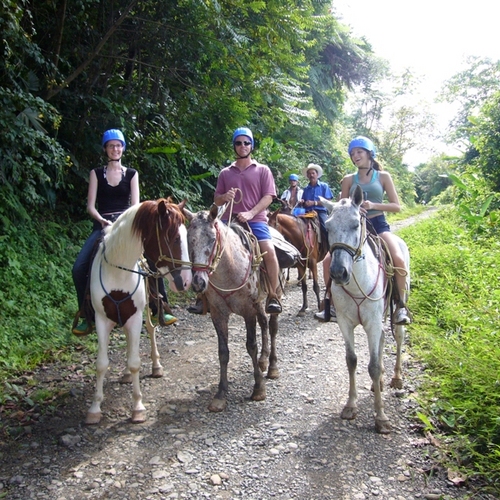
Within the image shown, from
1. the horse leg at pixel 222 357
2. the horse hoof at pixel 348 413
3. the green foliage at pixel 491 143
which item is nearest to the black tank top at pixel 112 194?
the horse leg at pixel 222 357

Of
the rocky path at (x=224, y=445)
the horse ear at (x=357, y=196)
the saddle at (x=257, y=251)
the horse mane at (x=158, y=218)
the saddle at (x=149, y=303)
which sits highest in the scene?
the horse ear at (x=357, y=196)

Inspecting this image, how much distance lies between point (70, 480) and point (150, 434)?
84 centimetres

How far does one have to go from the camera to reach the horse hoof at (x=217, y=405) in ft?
14.7

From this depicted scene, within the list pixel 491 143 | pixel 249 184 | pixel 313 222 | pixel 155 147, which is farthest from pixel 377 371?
pixel 491 143

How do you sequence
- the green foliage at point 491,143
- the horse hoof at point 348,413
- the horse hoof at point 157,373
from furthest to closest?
the green foliage at point 491,143 < the horse hoof at point 157,373 < the horse hoof at point 348,413

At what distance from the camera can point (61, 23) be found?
710 cm

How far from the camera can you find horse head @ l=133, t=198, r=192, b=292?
3.88m

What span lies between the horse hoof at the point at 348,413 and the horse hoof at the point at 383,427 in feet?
0.91

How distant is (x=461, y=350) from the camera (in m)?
4.98

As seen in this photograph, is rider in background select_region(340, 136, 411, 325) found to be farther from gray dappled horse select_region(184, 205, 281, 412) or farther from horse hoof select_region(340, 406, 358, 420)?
gray dappled horse select_region(184, 205, 281, 412)

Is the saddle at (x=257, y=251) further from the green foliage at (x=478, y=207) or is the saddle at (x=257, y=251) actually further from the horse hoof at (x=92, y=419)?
the green foliage at (x=478, y=207)

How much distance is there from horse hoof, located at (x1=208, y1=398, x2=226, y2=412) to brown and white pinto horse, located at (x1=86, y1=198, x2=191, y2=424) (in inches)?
26.9

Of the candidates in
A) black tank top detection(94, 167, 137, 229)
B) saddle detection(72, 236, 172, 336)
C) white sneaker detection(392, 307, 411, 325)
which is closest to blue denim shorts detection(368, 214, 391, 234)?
white sneaker detection(392, 307, 411, 325)

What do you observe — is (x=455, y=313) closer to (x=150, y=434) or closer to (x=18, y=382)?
(x=150, y=434)
